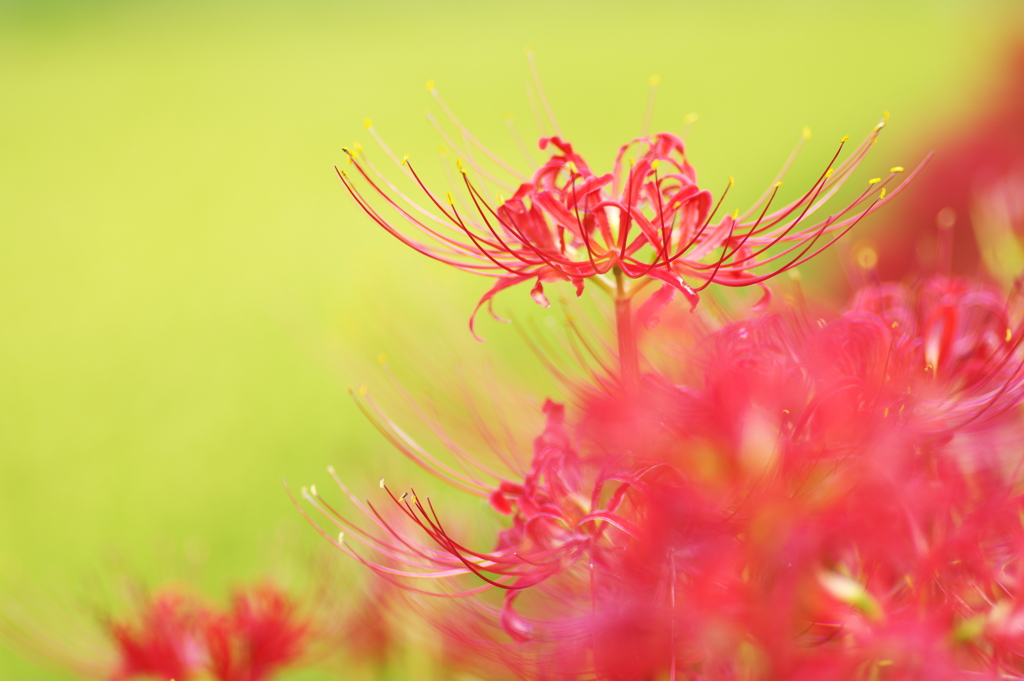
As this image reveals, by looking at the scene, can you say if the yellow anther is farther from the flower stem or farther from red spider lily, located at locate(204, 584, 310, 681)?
red spider lily, located at locate(204, 584, 310, 681)

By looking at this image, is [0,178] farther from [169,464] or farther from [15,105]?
[169,464]

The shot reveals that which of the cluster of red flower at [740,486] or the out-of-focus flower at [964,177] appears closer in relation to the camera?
the cluster of red flower at [740,486]

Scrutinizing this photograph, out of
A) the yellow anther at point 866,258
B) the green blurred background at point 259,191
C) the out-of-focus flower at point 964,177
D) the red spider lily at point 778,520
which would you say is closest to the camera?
the red spider lily at point 778,520

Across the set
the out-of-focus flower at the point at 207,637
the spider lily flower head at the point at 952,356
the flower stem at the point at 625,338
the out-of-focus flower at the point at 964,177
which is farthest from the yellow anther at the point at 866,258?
the out-of-focus flower at the point at 964,177

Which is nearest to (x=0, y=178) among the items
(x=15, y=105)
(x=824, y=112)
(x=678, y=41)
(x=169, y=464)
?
(x=15, y=105)

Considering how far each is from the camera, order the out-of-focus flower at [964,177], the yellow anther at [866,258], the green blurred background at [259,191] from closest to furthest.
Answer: the yellow anther at [866,258], the out-of-focus flower at [964,177], the green blurred background at [259,191]

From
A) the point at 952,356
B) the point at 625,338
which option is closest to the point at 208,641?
the point at 625,338

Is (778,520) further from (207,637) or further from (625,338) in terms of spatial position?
(207,637)

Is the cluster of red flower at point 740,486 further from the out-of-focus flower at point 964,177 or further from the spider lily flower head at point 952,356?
the out-of-focus flower at point 964,177
